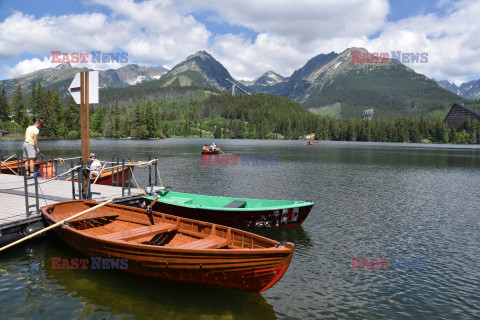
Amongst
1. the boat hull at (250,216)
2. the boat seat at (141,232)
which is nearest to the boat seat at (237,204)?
the boat hull at (250,216)

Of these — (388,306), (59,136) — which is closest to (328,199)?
(388,306)

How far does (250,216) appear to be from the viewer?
16344 mm

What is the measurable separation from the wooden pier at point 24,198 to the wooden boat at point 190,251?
3.62 feet

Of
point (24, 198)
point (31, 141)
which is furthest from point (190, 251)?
point (31, 141)

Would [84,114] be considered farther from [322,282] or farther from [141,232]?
[322,282]

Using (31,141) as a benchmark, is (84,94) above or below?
above

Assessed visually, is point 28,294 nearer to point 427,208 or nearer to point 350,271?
point 350,271

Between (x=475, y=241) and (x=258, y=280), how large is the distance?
14.4m

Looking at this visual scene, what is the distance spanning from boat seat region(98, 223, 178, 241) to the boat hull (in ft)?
14.4

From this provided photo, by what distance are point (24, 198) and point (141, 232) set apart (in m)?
9.56

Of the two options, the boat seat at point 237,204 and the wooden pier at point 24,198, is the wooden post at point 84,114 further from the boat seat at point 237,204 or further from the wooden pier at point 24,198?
the boat seat at point 237,204

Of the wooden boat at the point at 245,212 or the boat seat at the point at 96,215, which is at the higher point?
the boat seat at the point at 96,215

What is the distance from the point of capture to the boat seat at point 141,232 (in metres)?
10.8

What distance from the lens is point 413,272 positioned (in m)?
12.4
